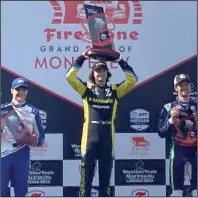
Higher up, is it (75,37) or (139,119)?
(75,37)

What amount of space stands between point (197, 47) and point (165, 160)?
2.75 ft

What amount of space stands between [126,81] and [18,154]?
0.92 metres

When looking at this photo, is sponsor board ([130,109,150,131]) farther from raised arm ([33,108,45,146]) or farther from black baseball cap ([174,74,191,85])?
raised arm ([33,108,45,146])

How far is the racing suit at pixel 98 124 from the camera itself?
5609 mm

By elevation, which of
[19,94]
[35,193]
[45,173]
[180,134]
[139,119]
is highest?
[19,94]

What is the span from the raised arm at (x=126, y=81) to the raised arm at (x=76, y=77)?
0.25 metres

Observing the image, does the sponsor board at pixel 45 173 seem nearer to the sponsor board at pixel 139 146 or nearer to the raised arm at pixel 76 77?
the sponsor board at pixel 139 146

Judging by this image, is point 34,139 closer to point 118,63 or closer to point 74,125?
point 74,125

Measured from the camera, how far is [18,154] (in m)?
5.69

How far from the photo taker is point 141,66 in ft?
18.7

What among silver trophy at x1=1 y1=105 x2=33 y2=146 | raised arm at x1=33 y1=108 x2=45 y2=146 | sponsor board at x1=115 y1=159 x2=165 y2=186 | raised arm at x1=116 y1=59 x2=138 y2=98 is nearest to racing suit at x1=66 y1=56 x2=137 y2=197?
raised arm at x1=116 y1=59 x2=138 y2=98

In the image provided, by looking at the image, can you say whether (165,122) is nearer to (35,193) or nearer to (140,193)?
(140,193)

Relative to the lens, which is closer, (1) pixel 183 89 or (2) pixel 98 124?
(2) pixel 98 124

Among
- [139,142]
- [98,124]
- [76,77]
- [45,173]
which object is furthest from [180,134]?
[45,173]
